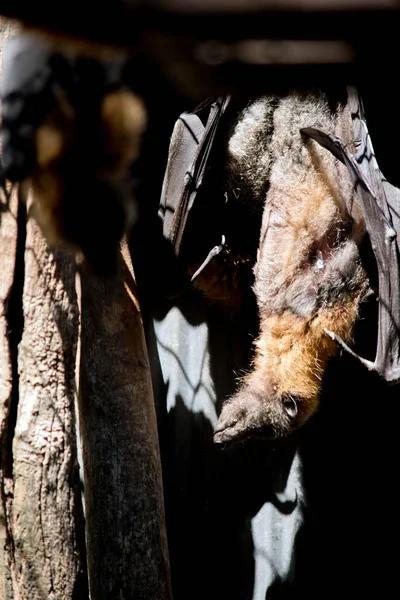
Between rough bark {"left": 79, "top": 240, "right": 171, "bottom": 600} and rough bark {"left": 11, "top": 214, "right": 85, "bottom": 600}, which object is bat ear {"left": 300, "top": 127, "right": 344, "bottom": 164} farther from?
rough bark {"left": 11, "top": 214, "right": 85, "bottom": 600}

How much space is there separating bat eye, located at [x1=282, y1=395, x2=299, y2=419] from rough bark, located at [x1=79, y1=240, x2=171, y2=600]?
2.34ft

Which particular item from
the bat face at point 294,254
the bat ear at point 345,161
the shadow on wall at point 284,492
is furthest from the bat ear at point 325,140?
the shadow on wall at point 284,492

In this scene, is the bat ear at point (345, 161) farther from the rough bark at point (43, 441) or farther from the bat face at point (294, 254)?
the rough bark at point (43, 441)

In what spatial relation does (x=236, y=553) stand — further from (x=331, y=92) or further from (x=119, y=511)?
(x=331, y=92)

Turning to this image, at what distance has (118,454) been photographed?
246 centimetres

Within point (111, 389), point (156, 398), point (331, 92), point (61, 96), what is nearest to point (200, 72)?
point (61, 96)

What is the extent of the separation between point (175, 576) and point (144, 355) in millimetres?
1208

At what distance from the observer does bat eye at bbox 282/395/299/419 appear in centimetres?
305

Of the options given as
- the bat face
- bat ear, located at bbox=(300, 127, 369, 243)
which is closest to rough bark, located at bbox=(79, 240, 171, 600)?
the bat face

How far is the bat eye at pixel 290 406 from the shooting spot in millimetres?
3049

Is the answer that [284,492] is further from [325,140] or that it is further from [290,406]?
[325,140]

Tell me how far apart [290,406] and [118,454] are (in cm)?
90

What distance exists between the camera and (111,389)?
2486 millimetres

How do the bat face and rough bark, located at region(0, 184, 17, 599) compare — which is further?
the bat face
